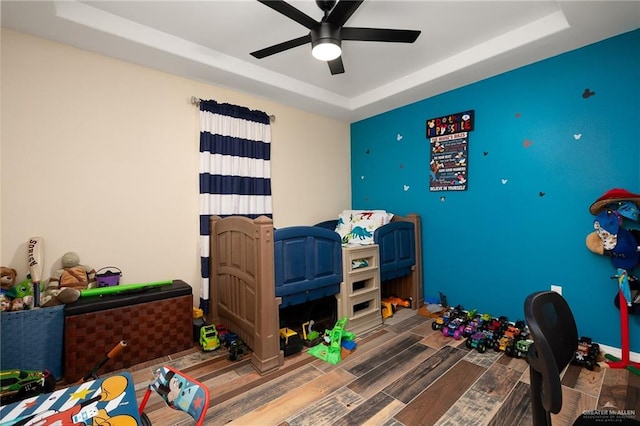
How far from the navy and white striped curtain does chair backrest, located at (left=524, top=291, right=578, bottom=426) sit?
104 inches

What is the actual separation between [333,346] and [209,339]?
3.41 feet

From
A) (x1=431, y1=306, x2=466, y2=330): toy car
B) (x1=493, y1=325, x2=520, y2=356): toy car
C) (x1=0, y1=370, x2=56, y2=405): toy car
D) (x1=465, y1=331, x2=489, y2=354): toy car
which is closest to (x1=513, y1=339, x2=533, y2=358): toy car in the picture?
(x1=493, y1=325, x2=520, y2=356): toy car

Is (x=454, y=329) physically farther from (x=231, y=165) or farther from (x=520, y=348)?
(x=231, y=165)

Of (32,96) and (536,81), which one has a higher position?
(536,81)

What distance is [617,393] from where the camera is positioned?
172 cm

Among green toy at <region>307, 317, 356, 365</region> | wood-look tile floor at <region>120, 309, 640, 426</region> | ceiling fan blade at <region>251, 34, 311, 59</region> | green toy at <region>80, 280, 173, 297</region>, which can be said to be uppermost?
ceiling fan blade at <region>251, 34, 311, 59</region>

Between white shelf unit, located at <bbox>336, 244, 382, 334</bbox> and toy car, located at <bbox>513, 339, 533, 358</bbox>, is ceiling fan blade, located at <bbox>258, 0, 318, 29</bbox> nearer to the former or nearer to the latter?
white shelf unit, located at <bbox>336, 244, 382, 334</bbox>

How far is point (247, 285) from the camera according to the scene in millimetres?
2293

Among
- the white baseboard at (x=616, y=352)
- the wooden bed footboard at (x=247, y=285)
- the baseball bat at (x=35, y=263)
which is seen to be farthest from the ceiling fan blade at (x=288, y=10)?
the white baseboard at (x=616, y=352)


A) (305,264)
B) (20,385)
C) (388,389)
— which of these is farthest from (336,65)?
(20,385)

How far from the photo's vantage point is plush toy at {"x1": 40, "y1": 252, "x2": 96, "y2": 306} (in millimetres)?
1975

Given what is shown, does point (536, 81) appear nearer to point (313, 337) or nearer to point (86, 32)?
point (313, 337)

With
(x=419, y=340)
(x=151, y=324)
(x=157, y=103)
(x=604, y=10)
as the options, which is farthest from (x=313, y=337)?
(x=604, y=10)

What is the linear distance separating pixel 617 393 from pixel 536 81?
7.89ft
